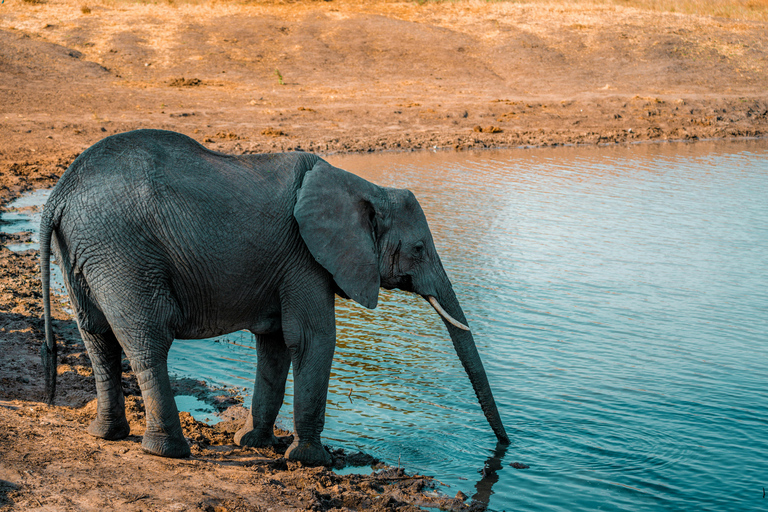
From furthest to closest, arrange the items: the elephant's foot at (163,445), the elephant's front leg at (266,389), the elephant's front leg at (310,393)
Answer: the elephant's front leg at (266,389) < the elephant's front leg at (310,393) < the elephant's foot at (163,445)

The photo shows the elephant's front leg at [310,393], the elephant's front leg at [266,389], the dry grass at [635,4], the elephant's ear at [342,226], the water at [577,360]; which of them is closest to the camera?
the elephant's ear at [342,226]

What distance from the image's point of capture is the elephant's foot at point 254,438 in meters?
6.11

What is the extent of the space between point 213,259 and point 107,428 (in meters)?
1.51

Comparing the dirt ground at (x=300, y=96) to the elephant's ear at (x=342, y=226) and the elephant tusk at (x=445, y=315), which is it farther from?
the elephant's ear at (x=342, y=226)

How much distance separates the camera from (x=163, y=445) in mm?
5273

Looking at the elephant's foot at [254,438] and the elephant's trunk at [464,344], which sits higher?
the elephant's trunk at [464,344]

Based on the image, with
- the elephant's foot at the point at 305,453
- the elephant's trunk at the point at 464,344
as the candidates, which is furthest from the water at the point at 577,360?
the elephant's foot at the point at 305,453

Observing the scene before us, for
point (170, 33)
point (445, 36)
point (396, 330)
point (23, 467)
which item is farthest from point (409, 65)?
point (23, 467)

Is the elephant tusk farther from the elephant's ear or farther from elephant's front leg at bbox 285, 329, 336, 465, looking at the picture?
elephant's front leg at bbox 285, 329, 336, 465

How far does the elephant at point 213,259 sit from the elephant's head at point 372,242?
10mm

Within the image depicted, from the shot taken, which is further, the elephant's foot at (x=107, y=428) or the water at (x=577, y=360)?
the water at (x=577, y=360)

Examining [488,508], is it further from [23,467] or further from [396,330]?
[396,330]

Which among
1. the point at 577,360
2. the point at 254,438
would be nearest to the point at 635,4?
the point at 577,360

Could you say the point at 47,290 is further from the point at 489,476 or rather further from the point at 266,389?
the point at 489,476
